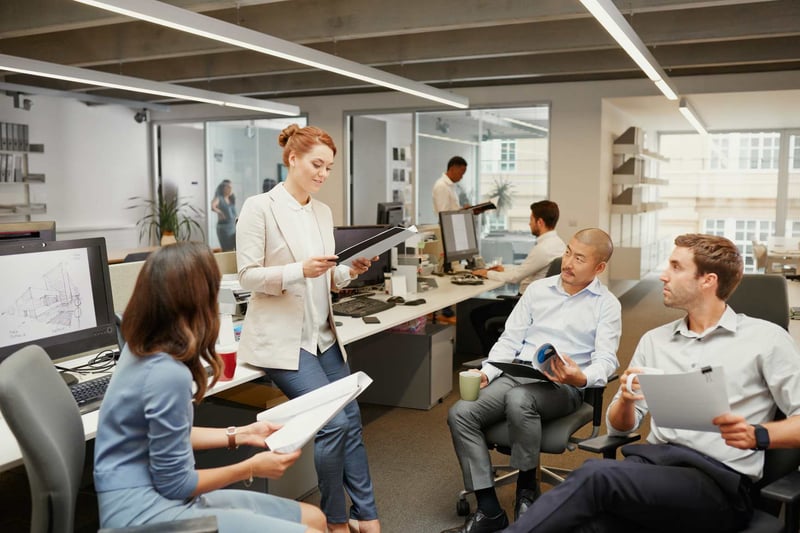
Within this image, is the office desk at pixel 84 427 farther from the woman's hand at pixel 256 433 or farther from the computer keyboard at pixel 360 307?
the computer keyboard at pixel 360 307

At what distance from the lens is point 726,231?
1271 cm

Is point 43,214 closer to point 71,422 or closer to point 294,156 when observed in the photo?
point 294,156

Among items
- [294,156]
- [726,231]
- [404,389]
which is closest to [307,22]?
[404,389]

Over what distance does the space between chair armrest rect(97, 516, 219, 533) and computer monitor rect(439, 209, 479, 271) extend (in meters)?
4.05

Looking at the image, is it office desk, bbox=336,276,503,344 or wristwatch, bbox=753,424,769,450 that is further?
office desk, bbox=336,276,503,344

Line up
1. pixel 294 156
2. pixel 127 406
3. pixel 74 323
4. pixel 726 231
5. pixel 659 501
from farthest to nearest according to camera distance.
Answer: pixel 726 231 → pixel 294 156 → pixel 74 323 → pixel 659 501 → pixel 127 406

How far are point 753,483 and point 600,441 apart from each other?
0.43 m

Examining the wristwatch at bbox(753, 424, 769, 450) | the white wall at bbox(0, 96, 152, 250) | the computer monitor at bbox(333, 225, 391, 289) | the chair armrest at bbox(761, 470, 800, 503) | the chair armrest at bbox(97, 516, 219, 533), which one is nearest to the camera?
the chair armrest at bbox(97, 516, 219, 533)

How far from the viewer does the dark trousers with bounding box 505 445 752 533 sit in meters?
1.99

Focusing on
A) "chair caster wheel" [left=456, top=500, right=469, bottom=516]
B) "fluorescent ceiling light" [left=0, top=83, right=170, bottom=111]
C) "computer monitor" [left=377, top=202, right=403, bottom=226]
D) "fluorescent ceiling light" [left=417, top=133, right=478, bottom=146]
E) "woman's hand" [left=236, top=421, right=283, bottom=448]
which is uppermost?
"fluorescent ceiling light" [left=0, top=83, right=170, bottom=111]

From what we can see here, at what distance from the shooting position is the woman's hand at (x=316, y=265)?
2.65 meters

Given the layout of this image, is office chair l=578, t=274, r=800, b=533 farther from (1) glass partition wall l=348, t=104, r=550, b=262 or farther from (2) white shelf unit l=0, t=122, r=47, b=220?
(2) white shelf unit l=0, t=122, r=47, b=220

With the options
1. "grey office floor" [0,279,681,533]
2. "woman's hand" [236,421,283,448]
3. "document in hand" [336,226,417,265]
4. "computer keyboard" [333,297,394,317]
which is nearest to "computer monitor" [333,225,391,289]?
"computer keyboard" [333,297,394,317]

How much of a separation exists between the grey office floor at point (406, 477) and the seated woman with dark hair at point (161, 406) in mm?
1251
